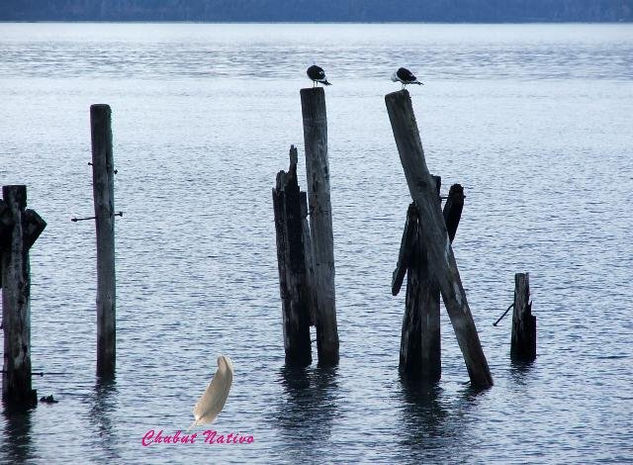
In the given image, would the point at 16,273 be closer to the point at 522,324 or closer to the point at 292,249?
the point at 292,249

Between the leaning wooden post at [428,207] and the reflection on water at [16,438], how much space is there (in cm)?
551

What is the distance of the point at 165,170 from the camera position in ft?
157

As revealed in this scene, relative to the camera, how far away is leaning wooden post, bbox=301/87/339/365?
1756 centimetres

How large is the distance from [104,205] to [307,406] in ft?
12.4

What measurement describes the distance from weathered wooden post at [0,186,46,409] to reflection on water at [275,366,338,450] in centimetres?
337

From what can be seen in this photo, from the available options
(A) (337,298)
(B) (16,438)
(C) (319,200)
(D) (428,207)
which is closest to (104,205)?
(C) (319,200)

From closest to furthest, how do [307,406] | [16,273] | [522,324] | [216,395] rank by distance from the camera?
[16,273]
[216,395]
[307,406]
[522,324]

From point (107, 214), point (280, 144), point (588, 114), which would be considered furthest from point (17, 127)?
point (107, 214)

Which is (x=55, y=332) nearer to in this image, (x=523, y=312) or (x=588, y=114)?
(x=523, y=312)

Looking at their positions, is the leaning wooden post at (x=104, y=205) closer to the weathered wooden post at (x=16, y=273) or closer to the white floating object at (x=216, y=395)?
the weathered wooden post at (x=16, y=273)

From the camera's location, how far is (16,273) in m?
15.9

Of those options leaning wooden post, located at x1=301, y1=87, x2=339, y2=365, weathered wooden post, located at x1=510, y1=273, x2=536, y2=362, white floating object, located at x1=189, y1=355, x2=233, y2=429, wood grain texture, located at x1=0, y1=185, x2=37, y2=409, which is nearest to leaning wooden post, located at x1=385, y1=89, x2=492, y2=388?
leaning wooden post, located at x1=301, y1=87, x2=339, y2=365

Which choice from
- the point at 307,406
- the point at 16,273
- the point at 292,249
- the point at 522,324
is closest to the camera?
the point at 16,273

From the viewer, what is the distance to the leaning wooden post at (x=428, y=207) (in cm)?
1669
